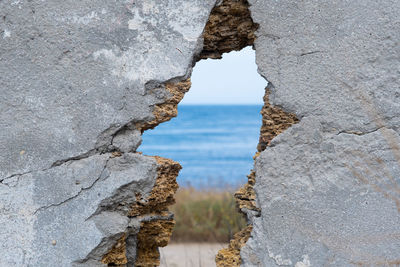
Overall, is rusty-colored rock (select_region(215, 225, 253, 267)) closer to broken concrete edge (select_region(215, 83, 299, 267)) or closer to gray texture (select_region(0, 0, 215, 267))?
broken concrete edge (select_region(215, 83, 299, 267))

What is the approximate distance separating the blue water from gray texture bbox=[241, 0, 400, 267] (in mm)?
6789

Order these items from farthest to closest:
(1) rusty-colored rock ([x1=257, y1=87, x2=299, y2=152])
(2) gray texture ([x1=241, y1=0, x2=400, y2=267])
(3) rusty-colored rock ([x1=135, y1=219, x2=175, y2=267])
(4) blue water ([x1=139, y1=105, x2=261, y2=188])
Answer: (4) blue water ([x1=139, y1=105, x2=261, y2=188]) < (3) rusty-colored rock ([x1=135, y1=219, x2=175, y2=267]) < (1) rusty-colored rock ([x1=257, y1=87, x2=299, y2=152]) < (2) gray texture ([x1=241, y1=0, x2=400, y2=267])

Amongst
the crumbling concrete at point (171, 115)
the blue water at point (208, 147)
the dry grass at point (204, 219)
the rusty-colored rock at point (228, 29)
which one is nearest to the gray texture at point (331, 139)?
the crumbling concrete at point (171, 115)

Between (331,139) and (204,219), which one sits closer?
(331,139)

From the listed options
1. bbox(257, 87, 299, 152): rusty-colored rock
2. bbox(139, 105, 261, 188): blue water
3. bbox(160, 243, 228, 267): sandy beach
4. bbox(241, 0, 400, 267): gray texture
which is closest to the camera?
bbox(241, 0, 400, 267): gray texture

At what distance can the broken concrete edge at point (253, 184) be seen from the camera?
2.41 m

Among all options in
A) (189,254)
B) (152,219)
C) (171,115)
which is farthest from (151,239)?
(189,254)

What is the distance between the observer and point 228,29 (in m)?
2.54

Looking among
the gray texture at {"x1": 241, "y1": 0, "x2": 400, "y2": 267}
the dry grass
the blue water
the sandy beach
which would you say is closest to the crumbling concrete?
the gray texture at {"x1": 241, "y1": 0, "x2": 400, "y2": 267}

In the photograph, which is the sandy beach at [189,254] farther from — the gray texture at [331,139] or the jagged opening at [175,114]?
the gray texture at [331,139]

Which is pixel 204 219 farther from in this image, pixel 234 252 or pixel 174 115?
pixel 174 115

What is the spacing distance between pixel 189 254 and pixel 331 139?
4.88 metres

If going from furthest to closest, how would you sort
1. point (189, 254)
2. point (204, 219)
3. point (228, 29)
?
1. point (204, 219)
2. point (189, 254)
3. point (228, 29)

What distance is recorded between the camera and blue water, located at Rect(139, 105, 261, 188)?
65.1ft
